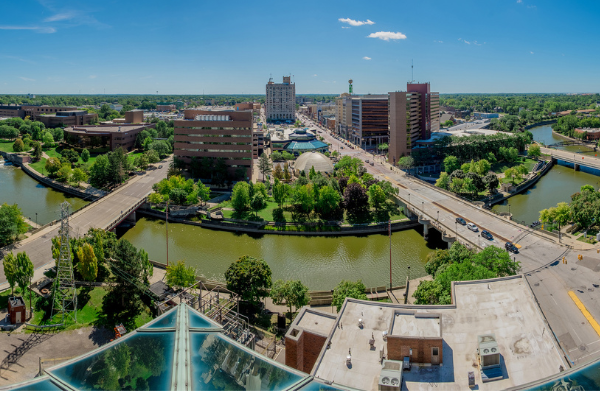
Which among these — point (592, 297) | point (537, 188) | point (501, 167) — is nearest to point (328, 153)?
point (501, 167)

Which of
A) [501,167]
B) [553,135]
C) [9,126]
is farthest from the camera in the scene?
[553,135]

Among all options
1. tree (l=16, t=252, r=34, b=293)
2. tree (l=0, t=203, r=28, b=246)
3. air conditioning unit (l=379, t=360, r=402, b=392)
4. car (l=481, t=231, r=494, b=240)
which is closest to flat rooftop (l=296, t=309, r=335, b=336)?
air conditioning unit (l=379, t=360, r=402, b=392)

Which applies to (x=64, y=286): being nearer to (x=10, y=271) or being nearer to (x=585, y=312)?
(x=10, y=271)

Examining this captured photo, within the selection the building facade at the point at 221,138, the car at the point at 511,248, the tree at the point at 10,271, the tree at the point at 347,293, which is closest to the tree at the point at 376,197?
the car at the point at 511,248

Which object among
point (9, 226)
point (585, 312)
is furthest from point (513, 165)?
point (9, 226)

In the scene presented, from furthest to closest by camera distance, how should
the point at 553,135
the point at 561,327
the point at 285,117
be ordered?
1. the point at 285,117
2. the point at 553,135
3. the point at 561,327

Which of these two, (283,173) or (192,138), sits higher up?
(192,138)

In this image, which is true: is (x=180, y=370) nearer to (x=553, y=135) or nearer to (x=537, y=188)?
(x=537, y=188)
